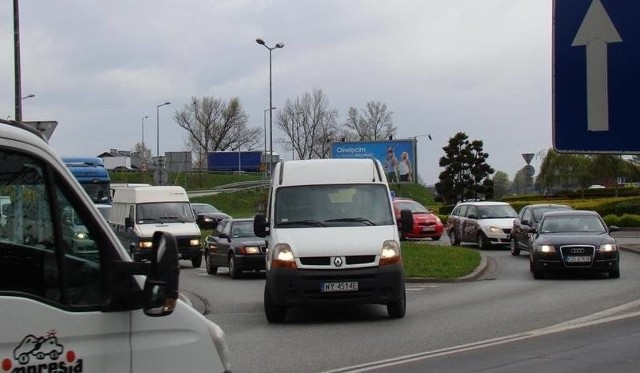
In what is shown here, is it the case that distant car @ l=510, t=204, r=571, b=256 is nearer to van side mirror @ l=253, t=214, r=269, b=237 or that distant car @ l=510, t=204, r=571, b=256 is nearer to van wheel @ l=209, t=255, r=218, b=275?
→ van wheel @ l=209, t=255, r=218, b=275

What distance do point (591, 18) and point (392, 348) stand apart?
585cm

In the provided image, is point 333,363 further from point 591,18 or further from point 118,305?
point 118,305

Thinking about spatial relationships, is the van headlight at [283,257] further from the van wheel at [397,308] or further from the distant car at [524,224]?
the distant car at [524,224]

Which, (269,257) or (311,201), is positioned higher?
(311,201)

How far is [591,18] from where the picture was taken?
19.4ft

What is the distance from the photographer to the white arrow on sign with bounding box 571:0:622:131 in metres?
5.89

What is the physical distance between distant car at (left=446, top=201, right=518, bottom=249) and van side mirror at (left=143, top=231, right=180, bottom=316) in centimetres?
2716

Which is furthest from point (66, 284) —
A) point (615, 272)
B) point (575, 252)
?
point (615, 272)

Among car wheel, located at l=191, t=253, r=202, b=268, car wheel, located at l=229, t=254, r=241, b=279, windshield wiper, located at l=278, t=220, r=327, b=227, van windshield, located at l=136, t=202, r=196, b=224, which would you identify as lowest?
car wheel, located at l=191, t=253, r=202, b=268

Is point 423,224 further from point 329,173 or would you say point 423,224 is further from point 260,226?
point 260,226

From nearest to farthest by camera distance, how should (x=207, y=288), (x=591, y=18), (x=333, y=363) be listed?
(x=591, y=18) → (x=333, y=363) → (x=207, y=288)

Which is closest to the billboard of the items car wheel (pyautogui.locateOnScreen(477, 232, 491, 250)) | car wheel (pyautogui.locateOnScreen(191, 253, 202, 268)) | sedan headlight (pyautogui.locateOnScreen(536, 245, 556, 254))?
car wheel (pyautogui.locateOnScreen(477, 232, 491, 250))

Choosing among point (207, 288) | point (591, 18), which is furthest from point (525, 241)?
point (591, 18)

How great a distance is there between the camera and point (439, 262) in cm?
2253
